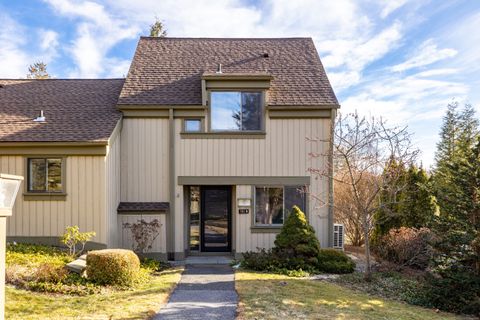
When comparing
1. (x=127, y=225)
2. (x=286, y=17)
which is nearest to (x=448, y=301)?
(x=127, y=225)

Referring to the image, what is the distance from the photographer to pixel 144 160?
1261 cm

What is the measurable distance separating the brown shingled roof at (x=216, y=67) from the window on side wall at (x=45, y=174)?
9.64 ft

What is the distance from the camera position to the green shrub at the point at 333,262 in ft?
35.1

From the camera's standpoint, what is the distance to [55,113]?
12383mm

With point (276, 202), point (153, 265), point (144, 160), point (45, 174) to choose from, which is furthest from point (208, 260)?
point (45, 174)

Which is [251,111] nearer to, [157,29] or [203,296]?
[203,296]

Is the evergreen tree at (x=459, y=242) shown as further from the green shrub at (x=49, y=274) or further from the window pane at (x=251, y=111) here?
the green shrub at (x=49, y=274)

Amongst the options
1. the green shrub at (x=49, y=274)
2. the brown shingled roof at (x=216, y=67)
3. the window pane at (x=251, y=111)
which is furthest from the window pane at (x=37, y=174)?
the window pane at (x=251, y=111)

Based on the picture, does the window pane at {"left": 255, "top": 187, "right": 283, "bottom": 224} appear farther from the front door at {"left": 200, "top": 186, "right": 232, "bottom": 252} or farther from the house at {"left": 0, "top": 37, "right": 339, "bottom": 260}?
the front door at {"left": 200, "top": 186, "right": 232, "bottom": 252}

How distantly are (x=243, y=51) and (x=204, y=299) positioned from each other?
10.4 meters

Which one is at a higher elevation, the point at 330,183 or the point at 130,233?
the point at 330,183

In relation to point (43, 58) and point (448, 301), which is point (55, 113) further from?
point (43, 58)

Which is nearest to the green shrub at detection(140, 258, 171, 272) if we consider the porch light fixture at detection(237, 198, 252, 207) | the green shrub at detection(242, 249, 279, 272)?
the green shrub at detection(242, 249, 279, 272)

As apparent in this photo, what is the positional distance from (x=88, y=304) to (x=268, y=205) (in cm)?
686
